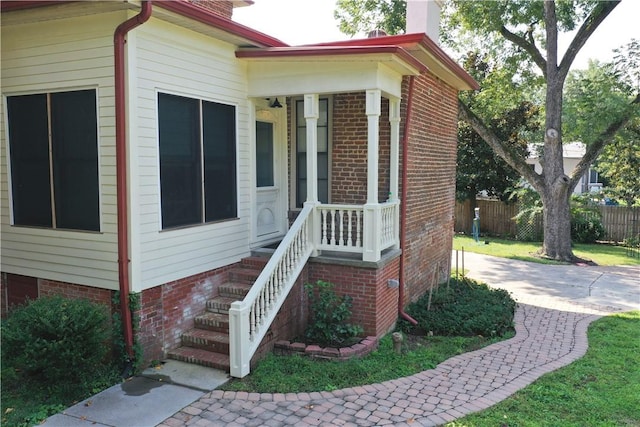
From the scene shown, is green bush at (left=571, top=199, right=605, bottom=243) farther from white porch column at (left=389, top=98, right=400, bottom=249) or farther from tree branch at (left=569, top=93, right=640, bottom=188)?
white porch column at (left=389, top=98, right=400, bottom=249)

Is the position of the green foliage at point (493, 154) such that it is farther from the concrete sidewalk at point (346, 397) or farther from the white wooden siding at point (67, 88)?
the white wooden siding at point (67, 88)

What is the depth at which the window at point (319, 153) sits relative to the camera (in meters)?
8.23

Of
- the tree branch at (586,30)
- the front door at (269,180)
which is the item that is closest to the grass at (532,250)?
the tree branch at (586,30)

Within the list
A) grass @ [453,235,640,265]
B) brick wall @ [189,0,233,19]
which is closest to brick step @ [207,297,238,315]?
brick wall @ [189,0,233,19]

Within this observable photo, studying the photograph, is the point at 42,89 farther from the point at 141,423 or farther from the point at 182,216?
the point at 141,423

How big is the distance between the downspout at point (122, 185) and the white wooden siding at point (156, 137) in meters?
0.11

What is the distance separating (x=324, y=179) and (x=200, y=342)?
3497mm

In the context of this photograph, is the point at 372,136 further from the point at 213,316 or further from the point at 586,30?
the point at 586,30

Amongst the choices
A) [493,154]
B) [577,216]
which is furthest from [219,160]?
[577,216]

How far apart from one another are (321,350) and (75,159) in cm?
387

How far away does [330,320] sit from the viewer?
265 inches

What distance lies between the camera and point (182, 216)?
6.27 meters

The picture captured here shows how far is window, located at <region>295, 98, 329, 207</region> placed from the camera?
27.0 feet

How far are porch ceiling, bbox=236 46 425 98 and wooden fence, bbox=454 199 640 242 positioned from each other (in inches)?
606
